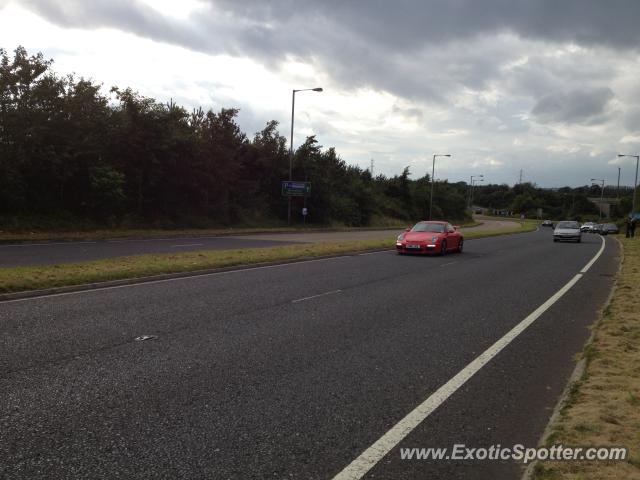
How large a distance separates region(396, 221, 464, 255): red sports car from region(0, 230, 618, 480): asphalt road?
947 cm

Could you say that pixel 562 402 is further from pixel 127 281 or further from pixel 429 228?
pixel 429 228

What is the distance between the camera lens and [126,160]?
1209 inches

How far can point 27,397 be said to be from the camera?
4.55 meters

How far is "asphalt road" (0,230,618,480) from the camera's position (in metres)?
3.58

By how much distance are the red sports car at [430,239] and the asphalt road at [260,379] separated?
9.47 m

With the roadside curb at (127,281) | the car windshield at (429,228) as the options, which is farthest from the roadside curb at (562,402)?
the car windshield at (429,228)

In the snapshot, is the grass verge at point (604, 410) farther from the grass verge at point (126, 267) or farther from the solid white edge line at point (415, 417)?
the grass verge at point (126, 267)

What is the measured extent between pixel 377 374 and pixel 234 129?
38.3m

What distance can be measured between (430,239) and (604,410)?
15733 millimetres

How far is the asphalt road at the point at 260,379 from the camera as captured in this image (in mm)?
3576

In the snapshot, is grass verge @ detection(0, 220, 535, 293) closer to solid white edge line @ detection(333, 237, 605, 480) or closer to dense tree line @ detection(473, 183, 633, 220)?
solid white edge line @ detection(333, 237, 605, 480)

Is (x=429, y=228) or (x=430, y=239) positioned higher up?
(x=429, y=228)

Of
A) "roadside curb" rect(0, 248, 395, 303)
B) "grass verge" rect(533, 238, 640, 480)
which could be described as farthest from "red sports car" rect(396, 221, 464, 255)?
"grass verge" rect(533, 238, 640, 480)

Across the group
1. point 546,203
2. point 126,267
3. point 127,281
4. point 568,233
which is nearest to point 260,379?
point 127,281
